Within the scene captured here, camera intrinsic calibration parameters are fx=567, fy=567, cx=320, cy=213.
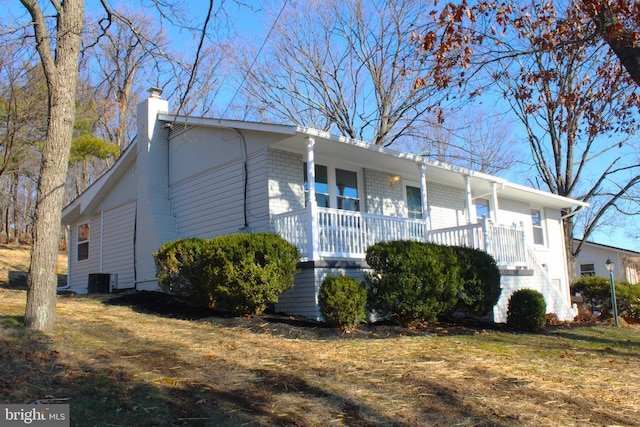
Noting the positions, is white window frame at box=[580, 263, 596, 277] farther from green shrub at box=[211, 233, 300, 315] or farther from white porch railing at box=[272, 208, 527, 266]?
Result: green shrub at box=[211, 233, 300, 315]

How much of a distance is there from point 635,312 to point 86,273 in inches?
657

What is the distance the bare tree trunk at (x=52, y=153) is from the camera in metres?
6.83

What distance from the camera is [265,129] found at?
11773mm

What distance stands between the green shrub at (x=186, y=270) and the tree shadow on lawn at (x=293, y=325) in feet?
1.16

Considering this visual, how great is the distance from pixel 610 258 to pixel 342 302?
2782cm

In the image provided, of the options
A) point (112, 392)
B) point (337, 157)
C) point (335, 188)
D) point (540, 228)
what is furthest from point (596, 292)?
point (112, 392)

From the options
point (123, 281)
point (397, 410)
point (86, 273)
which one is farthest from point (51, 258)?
point (86, 273)

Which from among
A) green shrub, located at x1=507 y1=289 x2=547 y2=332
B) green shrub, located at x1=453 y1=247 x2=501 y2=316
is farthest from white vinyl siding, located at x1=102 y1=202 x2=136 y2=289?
green shrub, located at x1=507 y1=289 x2=547 y2=332

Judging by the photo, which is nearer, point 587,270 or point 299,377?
point 299,377

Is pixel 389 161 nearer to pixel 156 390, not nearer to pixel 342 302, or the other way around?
pixel 342 302

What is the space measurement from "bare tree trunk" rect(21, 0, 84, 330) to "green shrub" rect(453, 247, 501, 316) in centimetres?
706

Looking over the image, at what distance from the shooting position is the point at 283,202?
12570 millimetres

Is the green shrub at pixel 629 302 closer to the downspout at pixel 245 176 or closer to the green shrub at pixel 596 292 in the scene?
the green shrub at pixel 596 292

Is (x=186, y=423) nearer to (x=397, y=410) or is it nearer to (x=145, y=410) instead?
(x=145, y=410)
